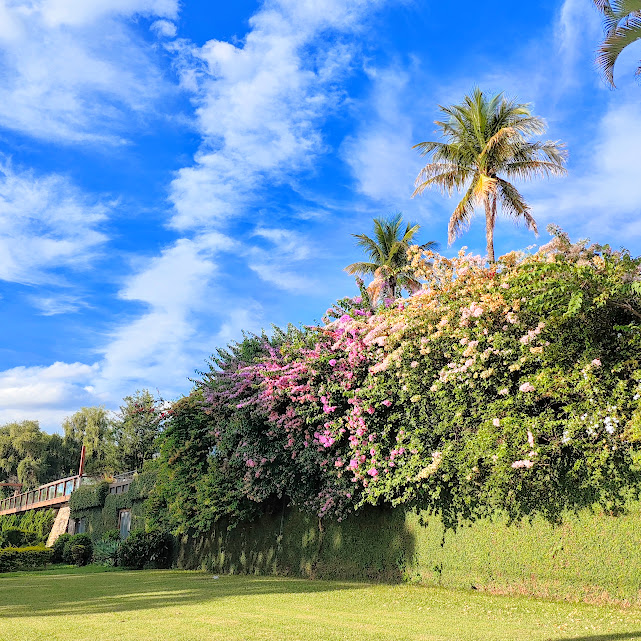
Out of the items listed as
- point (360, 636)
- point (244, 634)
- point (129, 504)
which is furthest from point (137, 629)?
point (129, 504)

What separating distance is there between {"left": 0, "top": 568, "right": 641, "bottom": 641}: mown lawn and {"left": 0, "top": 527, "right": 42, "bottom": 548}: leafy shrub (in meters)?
20.9

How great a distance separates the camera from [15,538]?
30719mm

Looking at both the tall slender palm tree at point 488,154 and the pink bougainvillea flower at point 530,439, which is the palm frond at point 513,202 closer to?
the tall slender palm tree at point 488,154

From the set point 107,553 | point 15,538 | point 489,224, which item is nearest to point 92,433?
point 15,538

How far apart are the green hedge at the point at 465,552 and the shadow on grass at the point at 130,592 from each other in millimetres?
827

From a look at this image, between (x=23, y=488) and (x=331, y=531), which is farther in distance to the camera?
(x=23, y=488)

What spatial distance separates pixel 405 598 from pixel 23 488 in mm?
53757

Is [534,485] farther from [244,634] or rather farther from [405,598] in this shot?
[244,634]

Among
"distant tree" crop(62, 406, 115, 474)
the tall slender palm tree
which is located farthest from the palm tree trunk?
"distant tree" crop(62, 406, 115, 474)

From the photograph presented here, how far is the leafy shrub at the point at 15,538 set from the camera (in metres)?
30.3

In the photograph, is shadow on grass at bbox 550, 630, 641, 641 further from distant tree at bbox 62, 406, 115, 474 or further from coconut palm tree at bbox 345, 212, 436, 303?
distant tree at bbox 62, 406, 115, 474

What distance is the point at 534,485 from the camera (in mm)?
9273

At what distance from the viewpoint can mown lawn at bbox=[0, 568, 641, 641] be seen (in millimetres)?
6863

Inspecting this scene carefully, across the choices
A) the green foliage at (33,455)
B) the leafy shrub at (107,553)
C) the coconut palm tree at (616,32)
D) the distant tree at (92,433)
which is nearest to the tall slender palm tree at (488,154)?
the coconut palm tree at (616,32)
